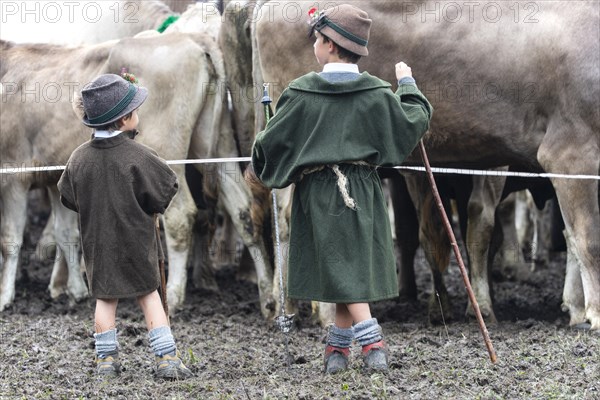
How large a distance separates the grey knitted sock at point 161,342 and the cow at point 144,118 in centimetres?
286

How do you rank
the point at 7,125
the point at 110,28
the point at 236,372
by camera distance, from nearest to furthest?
the point at 236,372
the point at 7,125
the point at 110,28

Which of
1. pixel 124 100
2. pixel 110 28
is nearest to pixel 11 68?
pixel 110 28

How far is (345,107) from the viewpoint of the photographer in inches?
235

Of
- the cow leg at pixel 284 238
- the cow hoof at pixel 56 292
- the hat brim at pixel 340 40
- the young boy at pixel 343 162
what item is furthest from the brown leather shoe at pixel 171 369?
the cow hoof at pixel 56 292

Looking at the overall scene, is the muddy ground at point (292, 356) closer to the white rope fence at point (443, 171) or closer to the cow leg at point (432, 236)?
the cow leg at point (432, 236)

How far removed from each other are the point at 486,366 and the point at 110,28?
8.27 meters

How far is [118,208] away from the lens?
20.4 ft

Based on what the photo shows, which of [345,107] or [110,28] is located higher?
[345,107]

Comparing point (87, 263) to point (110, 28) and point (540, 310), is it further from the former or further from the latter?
point (110, 28)

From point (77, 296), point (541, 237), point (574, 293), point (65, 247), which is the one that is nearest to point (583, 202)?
point (574, 293)

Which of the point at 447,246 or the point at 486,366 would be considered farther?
the point at 447,246

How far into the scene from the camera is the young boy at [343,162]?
5953 millimetres

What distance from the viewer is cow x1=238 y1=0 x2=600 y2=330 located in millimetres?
7848

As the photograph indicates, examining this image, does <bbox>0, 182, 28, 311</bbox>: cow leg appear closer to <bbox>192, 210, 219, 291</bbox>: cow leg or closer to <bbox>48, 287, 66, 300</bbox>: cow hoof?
<bbox>48, 287, 66, 300</bbox>: cow hoof
